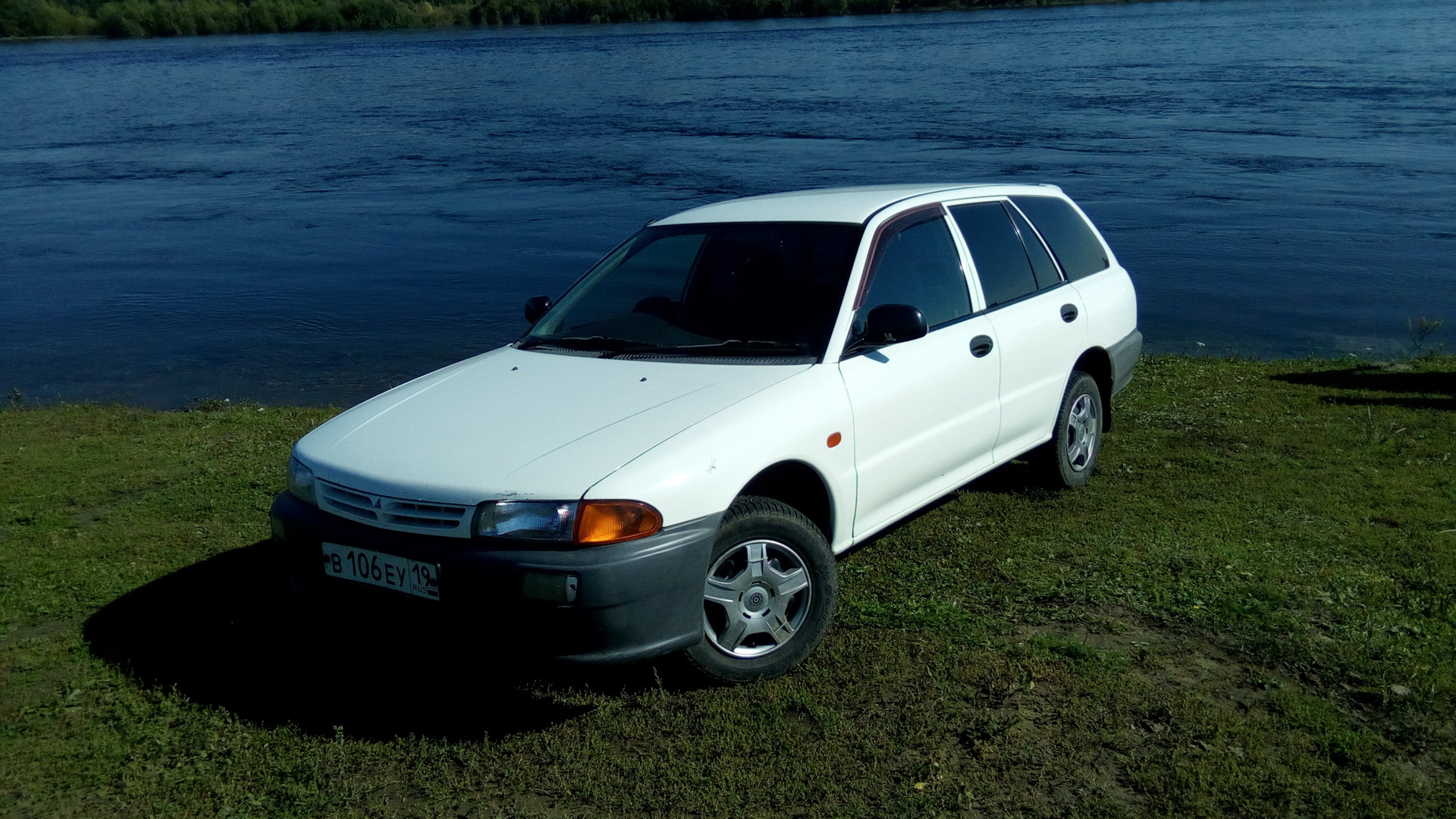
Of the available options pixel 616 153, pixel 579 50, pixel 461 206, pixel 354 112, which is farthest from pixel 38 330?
pixel 579 50

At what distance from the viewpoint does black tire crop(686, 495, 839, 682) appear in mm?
4207

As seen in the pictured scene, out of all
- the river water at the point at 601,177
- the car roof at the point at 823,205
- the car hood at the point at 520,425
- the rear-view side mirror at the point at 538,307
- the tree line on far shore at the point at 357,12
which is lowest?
the river water at the point at 601,177

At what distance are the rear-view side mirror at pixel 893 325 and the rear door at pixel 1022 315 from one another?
0.93 meters

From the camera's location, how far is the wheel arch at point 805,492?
4.53 metres

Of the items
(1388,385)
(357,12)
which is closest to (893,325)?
(1388,385)

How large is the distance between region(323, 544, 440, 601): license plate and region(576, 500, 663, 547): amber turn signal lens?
488 millimetres

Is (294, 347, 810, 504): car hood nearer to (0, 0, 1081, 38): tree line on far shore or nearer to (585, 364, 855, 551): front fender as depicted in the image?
(585, 364, 855, 551): front fender

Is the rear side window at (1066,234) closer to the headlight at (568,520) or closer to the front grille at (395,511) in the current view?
the headlight at (568,520)

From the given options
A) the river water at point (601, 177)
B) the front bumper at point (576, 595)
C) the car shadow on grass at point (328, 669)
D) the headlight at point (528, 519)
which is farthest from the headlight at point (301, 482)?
the river water at point (601, 177)

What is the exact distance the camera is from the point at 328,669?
464cm

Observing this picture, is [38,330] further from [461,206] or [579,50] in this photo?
[579,50]

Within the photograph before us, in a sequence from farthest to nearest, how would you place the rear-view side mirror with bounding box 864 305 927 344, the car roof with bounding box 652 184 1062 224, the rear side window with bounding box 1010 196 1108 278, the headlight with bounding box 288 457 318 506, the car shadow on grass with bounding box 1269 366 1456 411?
the car shadow on grass with bounding box 1269 366 1456 411, the rear side window with bounding box 1010 196 1108 278, the car roof with bounding box 652 184 1062 224, the rear-view side mirror with bounding box 864 305 927 344, the headlight with bounding box 288 457 318 506

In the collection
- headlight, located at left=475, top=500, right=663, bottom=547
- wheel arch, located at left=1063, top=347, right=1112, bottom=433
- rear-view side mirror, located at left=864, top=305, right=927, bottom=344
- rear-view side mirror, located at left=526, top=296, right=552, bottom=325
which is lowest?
wheel arch, located at left=1063, top=347, right=1112, bottom=433

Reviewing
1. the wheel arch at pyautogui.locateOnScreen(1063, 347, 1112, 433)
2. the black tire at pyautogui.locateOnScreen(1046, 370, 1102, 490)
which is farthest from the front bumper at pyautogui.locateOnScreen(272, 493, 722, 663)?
the wheel arch at pyautogui.locateOnScreen(1063, 347, 1112, 433)
